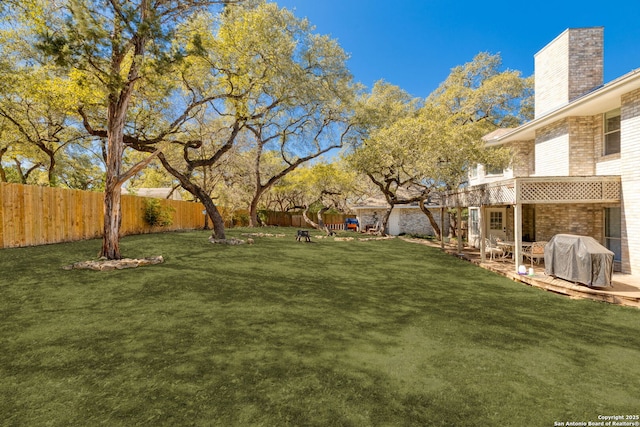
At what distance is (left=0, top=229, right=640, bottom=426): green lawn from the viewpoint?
2.91 meters

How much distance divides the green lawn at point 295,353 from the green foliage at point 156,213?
34.9ft

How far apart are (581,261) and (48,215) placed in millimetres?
17281

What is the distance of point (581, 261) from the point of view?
792cm

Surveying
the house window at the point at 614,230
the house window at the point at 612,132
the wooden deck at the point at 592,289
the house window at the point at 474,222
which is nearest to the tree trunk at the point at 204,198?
the wooden deck at the point at 592,289

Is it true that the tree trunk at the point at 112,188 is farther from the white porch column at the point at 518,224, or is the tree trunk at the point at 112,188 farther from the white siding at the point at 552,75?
the white siding at the point at 552,75

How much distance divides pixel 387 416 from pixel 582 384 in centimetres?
254

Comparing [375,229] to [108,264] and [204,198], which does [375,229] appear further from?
[108,264]

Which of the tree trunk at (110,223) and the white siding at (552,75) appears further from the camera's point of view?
the white siding at (552,75)

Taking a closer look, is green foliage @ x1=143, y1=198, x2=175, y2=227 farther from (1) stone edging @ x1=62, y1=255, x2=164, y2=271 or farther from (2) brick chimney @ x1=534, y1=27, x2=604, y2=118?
(2) brick chimney @ x1=534, y1=27, x2=604, y2=118

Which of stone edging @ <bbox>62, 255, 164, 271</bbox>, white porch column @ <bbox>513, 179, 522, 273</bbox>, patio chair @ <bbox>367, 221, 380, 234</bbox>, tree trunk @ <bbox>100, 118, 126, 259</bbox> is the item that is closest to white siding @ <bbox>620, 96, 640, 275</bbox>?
white porch column @ <bbox>513, 179, 522, 273</bbox>

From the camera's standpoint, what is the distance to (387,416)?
9.43 feet

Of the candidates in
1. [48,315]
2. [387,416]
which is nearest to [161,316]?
[48,315]

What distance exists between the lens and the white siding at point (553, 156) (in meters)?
11.3

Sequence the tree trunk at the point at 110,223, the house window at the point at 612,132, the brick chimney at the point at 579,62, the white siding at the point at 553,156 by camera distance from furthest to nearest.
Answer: the brick chimney at the point at 579,62 < the white siding at the point at 553,156 < the house window at the point at 612,132 < the tree trunk at the point at 110,223
